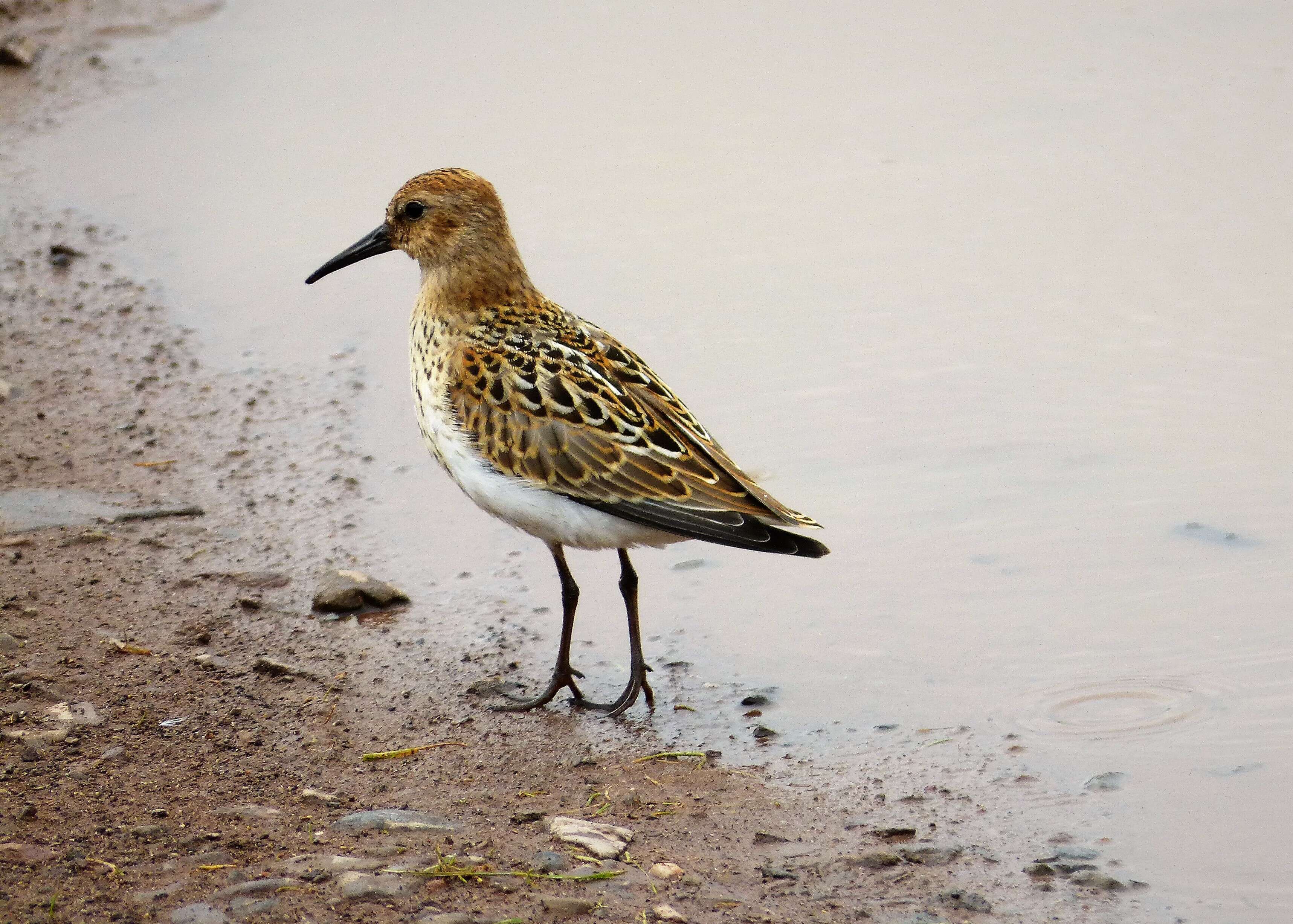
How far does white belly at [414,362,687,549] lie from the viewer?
20.5 feet

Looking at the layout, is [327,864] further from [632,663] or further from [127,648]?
[127,648]

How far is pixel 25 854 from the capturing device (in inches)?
198

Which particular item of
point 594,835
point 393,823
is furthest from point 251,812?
point 594,835

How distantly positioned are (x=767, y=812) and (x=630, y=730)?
906 mm

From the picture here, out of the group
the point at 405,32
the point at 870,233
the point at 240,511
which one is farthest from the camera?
the point at 405,32

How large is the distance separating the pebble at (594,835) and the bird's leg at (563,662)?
1048 mm

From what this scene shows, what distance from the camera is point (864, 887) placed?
5180 millimetres

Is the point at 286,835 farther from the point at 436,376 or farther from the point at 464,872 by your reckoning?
the point at 436,376

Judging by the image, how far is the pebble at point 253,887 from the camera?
4855 millimetres

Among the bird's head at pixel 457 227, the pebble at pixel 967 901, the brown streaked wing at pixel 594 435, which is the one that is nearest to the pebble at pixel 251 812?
the brown streaked wing at pixel 594 435

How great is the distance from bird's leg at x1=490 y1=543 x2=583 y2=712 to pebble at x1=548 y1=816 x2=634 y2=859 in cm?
105

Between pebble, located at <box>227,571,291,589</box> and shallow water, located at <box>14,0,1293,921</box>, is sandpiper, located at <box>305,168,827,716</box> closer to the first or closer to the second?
shallow water, located at <box>14,0,1293,921</box>

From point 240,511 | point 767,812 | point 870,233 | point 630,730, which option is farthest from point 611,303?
point 767,812

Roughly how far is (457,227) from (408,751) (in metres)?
2.41
